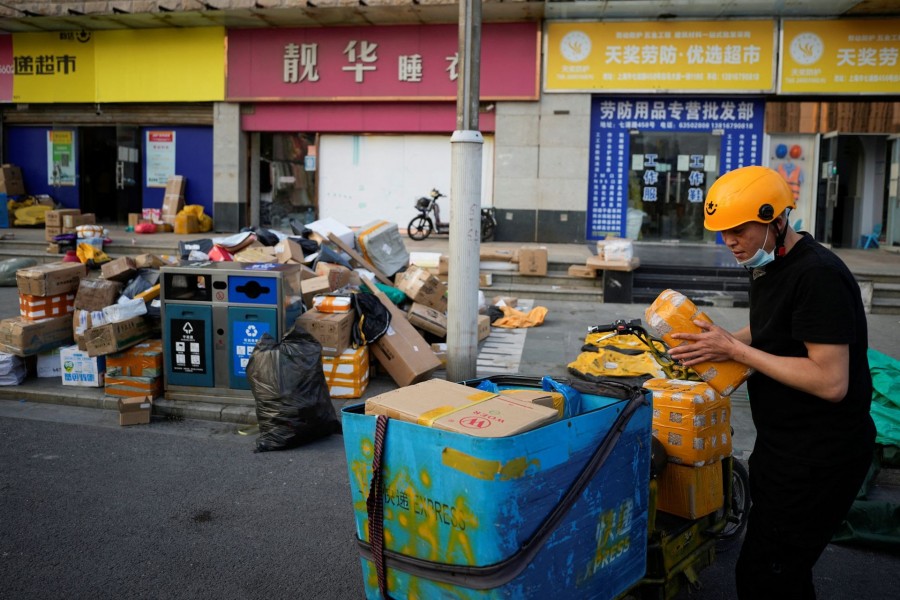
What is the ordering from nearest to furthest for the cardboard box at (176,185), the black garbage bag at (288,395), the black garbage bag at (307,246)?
the black garbage bag at (288,395), the black garbage bag at (307,246), the cardboard box at (176,185)

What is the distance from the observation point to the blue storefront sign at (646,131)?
17.2 meters

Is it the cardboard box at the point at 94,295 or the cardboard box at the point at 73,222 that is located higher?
the cardboard box at the point at 73,222

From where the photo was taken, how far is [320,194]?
19.5 m

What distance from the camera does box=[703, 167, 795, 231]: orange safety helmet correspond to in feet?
8.41

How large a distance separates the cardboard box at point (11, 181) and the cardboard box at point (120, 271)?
15777 mm

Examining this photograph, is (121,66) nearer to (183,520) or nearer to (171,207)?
(171,207)

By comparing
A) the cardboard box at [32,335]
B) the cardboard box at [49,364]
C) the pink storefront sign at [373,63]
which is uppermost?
the pink storefront sign at [373,63]

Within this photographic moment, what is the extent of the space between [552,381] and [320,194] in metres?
17.1

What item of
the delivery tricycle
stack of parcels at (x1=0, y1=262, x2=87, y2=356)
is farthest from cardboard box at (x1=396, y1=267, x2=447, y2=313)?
the delivery tricycle

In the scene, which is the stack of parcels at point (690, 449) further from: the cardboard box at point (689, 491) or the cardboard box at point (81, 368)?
the cardboard box at point (81, 368)

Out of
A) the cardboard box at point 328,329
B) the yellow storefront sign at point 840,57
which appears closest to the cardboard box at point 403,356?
the cardboard box at point 328,329

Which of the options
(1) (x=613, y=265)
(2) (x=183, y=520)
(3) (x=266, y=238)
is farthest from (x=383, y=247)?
(2) (x=183, y=520)

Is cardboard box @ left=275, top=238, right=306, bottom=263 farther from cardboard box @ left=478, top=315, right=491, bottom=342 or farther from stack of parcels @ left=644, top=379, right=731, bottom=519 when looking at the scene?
stack of parcels @ left=644, top=379, right=731, bottom=519

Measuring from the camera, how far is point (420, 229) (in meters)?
17.5
